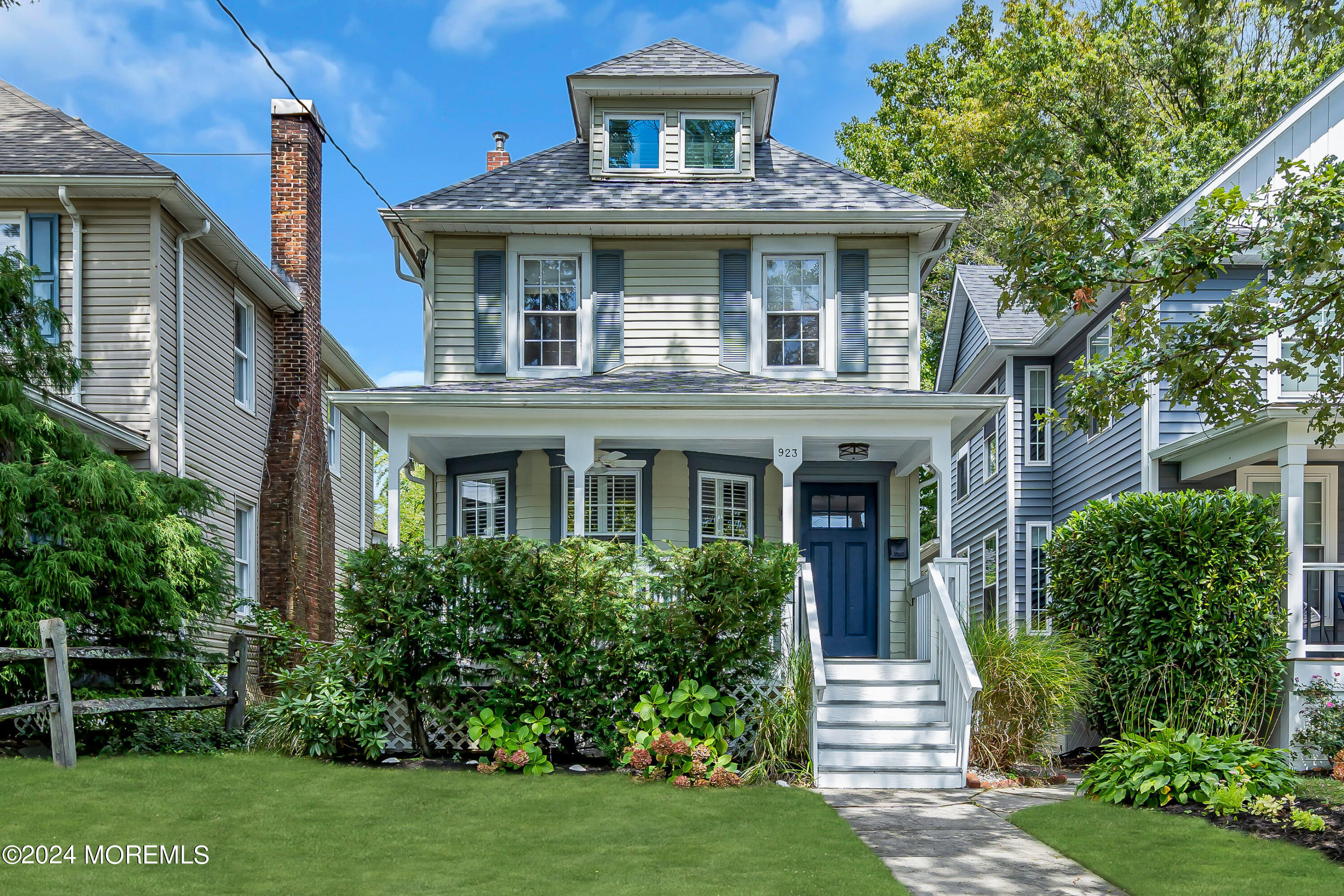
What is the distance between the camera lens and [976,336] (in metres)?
19.5

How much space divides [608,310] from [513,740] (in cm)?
590

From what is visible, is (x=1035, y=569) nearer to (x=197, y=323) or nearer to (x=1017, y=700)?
(x=1017, y=700)

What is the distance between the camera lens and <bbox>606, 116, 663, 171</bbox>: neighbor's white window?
47.6ft

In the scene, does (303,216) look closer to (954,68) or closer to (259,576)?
(259,576)

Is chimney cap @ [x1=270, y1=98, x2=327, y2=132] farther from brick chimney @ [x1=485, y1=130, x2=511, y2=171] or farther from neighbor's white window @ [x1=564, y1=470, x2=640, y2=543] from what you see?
neighbor's white window @ [x1=564, y1=470, x2=640, y2=543]

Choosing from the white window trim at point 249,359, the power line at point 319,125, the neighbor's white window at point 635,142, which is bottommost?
the white window trim at point 249,359

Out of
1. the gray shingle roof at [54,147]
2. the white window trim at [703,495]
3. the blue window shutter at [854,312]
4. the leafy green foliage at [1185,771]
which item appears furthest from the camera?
the blue window shutter at [854,312]

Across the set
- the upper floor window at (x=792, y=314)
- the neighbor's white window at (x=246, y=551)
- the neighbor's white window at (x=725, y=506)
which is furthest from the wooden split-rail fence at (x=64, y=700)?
the upper floor window at (x=792, y=314)

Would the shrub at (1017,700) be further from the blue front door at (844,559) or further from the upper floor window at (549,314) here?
the upper floor window at (549,314)

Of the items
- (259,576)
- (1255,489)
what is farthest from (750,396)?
(259,576)

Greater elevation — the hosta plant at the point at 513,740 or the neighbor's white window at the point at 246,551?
the neighbor's white window at the point at 246,551

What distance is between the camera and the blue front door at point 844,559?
13414mm

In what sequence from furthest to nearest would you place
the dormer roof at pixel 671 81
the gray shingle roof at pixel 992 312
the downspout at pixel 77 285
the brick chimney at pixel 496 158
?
the gray shingle roof at pixel 992 312, the brick chimney at pixel 496 158, the dormer roof at pixel 671 81, the downspout at pixel 77 285

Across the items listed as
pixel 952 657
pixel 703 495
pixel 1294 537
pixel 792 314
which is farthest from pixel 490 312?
pixel 1294 537
